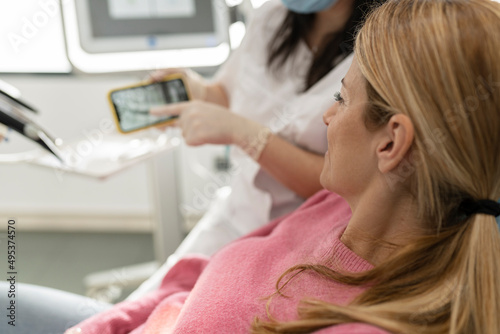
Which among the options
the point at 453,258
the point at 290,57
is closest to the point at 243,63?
the point at 290,57

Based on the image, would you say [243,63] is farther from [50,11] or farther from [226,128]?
[50,11]

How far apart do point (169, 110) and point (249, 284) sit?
49 cm

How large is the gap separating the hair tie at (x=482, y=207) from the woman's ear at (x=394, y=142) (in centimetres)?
9

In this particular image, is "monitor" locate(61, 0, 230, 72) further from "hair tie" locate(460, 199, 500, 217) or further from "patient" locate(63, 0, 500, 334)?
"hair tie" locate(460, 199, 500, 217)

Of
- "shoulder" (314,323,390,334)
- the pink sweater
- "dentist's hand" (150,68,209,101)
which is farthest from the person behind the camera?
"dentist's hand" (150,68,209,101)

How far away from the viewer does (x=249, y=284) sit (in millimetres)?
745

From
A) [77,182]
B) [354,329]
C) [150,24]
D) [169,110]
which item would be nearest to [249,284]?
[354,329]

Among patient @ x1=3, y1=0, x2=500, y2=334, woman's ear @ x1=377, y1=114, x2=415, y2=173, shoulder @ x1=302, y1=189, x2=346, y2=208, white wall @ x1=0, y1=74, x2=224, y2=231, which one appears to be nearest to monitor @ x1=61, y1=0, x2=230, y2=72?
white wall @ x1=0, y1=74, x2=224, y2=231

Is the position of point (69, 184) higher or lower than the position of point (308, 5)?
lower

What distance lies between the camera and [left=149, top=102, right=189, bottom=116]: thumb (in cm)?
110

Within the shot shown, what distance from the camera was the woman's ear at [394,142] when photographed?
0.58 m

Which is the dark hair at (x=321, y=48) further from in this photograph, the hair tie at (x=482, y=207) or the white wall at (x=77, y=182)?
the white wall at (x=77, y=182)

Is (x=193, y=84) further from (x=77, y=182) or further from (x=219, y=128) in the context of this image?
(x=77, y=182)

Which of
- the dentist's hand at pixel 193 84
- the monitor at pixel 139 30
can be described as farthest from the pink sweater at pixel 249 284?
the monitor at pixel 139 30
